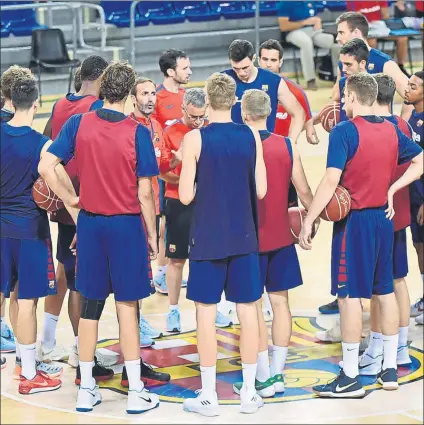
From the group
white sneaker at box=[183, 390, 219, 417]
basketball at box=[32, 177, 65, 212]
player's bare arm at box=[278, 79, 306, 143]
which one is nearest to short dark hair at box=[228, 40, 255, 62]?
player's bare arm at box=[278, 79, 306, 143]

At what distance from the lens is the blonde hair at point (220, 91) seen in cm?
627

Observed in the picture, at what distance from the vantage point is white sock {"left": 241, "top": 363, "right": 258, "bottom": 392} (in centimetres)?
647

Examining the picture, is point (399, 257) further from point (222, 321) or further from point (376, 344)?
point (222, 321)

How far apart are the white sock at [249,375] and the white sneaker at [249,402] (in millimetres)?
27

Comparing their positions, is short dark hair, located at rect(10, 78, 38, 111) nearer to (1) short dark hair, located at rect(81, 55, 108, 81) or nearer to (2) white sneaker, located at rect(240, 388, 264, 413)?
(1) short dark hair, located at rect(81, 55, 108, 81)

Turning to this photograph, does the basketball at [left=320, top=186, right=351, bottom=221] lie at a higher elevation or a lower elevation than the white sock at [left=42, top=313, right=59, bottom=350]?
higher

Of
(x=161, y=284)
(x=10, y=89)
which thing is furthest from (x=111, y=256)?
(x=161, y=284)

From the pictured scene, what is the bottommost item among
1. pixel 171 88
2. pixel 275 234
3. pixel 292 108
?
pixel 275 234

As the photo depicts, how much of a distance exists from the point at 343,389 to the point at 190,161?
169cm

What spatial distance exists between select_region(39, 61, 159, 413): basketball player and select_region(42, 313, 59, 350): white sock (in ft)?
3.24

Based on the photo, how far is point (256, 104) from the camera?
6.52m

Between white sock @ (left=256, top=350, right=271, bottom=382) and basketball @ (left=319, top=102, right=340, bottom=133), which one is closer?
white sock @ (left=256, top=350, right=271, bottom=382)

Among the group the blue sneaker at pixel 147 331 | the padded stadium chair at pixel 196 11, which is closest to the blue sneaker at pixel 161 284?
the blue sneaker at pixel 147 331

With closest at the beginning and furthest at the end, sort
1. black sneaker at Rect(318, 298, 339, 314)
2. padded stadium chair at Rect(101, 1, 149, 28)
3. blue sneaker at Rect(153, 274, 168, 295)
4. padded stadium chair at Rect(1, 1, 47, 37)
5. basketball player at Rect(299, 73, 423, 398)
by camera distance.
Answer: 1. basketball player at Rect(299, 73, 423, 398)
2. black sneaker at Rect(318, 298, 339, 314)
3. blue sneaker at Rect(153, 274, 168, 295)
4. padded stadium chair at Rect(1, 1, 47, 37)
5. padded stadium chair at Rect(101, 1, 149, 28)
